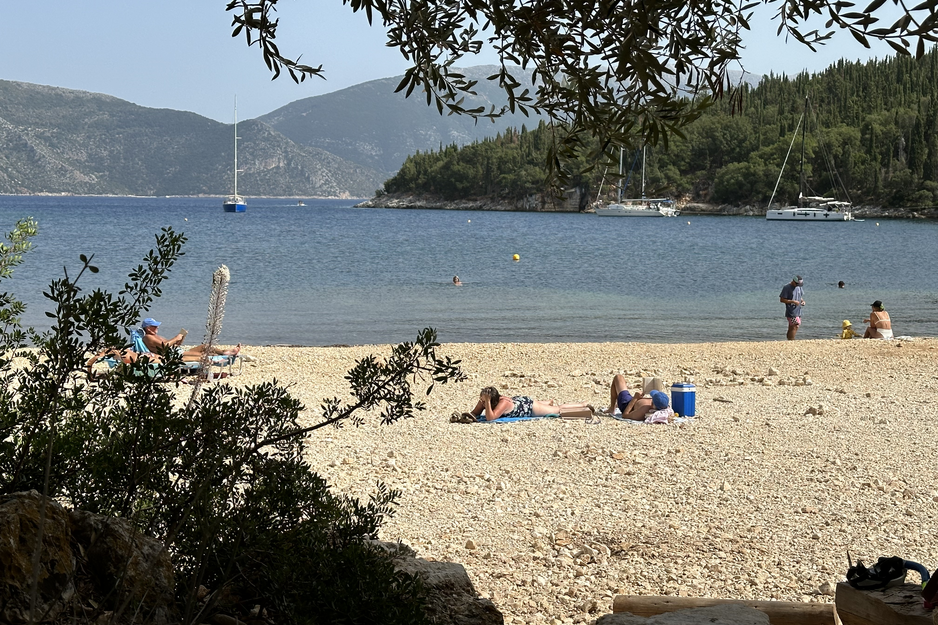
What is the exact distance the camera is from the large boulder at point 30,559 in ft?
6.70

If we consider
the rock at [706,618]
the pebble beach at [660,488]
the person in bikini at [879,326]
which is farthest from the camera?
the person in bikini at [879,326]

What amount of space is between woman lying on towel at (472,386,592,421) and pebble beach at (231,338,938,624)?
28 centimetres

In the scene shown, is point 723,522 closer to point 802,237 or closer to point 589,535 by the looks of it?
point 589,535

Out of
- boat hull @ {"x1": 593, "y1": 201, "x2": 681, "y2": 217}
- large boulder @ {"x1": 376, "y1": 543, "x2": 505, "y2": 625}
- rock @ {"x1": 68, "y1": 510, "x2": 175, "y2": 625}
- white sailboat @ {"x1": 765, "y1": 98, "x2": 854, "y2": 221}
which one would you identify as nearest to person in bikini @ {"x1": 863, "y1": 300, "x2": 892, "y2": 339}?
large boulder @ {"x1": 376, "y1": 543, "x2": 505, "y2": 625}

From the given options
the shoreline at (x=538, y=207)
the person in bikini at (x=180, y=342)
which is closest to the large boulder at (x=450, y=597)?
the person in bikini at (x=180, y=342)

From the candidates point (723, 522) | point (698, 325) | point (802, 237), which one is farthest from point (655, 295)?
point (802, 237)

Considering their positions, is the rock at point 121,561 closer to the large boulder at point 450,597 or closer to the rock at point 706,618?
the large boulder at point 450,597

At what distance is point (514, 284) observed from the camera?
3186 centimetres

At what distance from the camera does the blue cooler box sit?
922cm

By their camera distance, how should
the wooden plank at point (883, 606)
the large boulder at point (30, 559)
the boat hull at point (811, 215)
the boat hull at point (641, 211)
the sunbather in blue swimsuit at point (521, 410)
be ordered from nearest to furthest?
the large boulder at point (30, 559) < the wooden plank at point (883, 606) < the sunbather in blue swimsuit at point (521, 410) < the boat hull at point (811, 215) < the boat hull at point (641, 211)

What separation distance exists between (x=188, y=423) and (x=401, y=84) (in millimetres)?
1295

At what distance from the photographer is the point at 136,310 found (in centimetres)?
295

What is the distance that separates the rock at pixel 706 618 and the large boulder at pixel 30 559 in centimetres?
189

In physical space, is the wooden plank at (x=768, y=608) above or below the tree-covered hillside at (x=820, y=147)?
below
